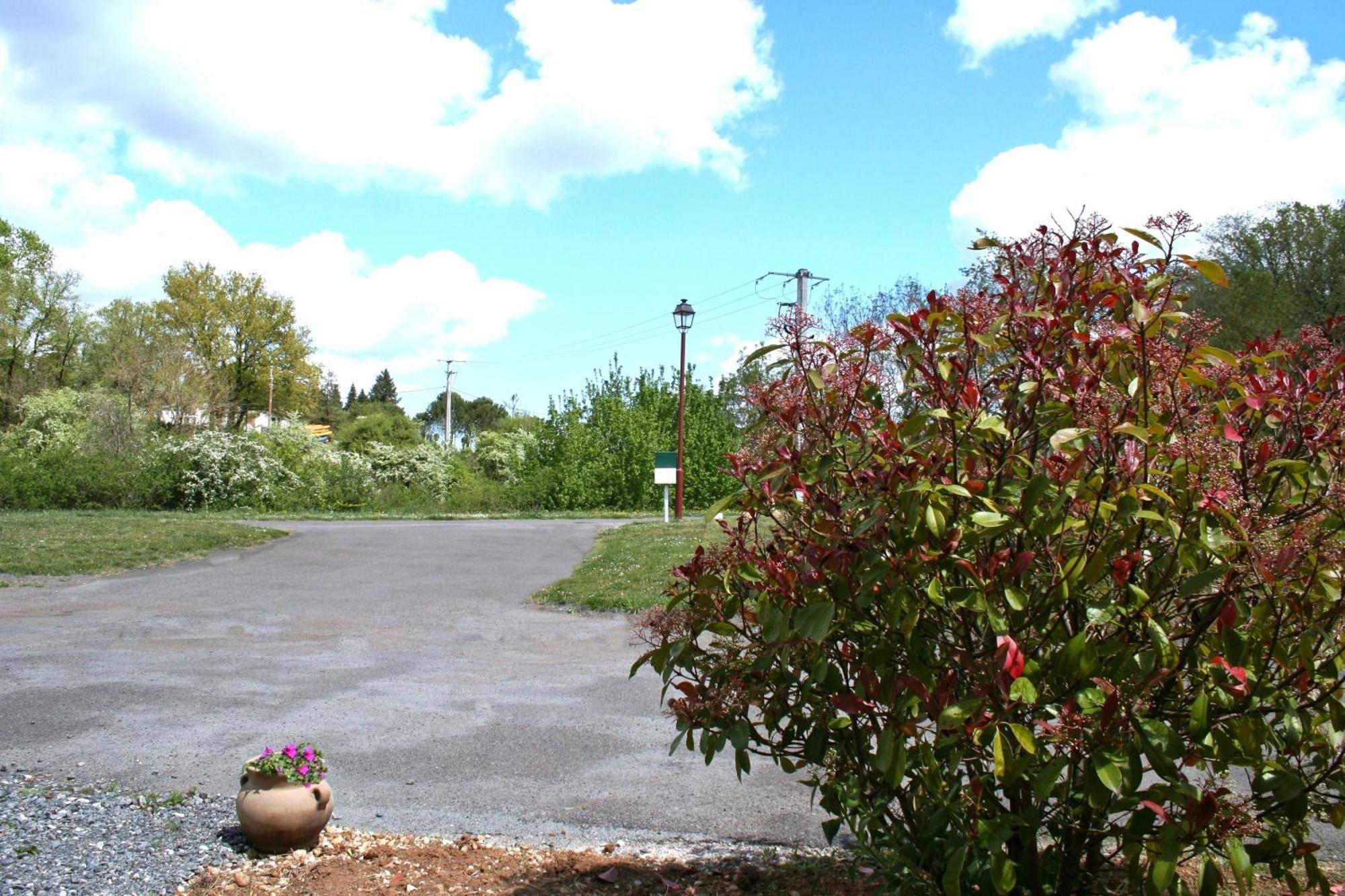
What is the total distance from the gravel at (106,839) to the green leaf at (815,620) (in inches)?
105

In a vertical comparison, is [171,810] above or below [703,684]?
below

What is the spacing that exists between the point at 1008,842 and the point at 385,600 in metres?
9.76

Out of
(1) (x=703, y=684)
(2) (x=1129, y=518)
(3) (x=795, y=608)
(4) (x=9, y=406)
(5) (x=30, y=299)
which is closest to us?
(2) (x=1129, y=518)

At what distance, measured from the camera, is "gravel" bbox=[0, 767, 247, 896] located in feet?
12.0

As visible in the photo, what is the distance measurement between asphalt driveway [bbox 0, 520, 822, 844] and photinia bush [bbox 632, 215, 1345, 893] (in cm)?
194

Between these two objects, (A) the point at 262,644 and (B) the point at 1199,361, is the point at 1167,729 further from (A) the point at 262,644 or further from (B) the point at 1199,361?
(A) the point at 262,644

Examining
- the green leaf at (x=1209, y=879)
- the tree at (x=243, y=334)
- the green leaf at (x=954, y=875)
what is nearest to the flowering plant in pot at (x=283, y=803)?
the green leaf at (x=954, y=875)

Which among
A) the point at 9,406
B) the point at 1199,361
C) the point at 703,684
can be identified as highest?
the point at 9,406

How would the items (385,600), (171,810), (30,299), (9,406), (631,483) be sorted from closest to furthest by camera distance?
1. (171,810)
2. (385,600)
3. (631,483)
4. (9,406)
5. (30,299)

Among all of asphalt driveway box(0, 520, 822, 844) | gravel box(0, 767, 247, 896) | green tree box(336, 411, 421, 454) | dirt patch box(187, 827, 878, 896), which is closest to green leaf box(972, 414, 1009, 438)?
dirt patch box(187, 827, 878, 896)

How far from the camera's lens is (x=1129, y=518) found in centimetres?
237

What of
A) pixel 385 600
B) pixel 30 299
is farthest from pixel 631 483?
pixel 30 299

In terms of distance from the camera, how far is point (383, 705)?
22.5 ft

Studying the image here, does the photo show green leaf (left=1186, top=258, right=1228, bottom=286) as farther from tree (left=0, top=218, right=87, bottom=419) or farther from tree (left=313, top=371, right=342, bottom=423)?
tree (left=313, top=371, right=342, bottom=423)
